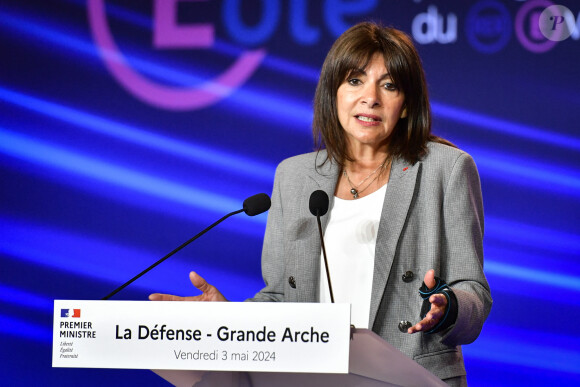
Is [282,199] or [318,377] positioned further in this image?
[282,199]

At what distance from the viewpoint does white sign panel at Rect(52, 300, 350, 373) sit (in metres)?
1.14

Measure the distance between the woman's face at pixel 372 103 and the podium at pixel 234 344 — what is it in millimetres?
888

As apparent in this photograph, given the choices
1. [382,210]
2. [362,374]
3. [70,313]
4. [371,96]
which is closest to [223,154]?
[371,96]

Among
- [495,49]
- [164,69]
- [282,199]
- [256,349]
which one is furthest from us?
[164,69]

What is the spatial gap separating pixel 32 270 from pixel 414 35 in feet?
7.94

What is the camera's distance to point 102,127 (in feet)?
12.8

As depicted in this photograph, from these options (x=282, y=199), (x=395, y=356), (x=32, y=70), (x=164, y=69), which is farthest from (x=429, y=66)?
(x=395, y=356)

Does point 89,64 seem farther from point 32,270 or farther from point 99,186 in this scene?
point 32,270

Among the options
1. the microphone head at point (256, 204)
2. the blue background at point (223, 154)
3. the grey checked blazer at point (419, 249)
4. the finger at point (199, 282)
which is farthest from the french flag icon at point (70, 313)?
the blue background at point (223, 154)

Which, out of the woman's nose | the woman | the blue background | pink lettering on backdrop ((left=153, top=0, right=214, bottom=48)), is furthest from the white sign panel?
pink lettering on backdrop ((left=153, top=0, right=214, bottom=48))

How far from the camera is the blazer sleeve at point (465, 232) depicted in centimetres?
171

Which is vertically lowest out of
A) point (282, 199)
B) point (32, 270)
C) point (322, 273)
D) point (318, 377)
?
point (318, 377)

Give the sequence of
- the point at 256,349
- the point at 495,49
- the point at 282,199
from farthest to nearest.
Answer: the point at 495,49, the point at 282,199, the point at 256,349

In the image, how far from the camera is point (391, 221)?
181cm
